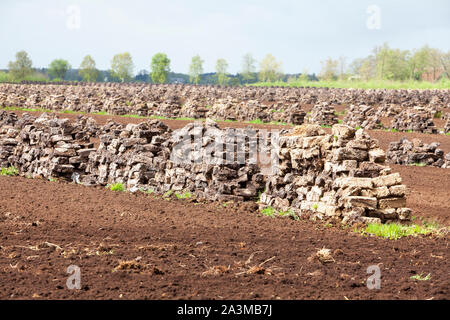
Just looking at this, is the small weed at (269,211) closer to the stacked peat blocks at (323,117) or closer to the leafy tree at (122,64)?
the stacked peat blocks at (323,117)

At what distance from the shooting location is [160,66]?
427ft

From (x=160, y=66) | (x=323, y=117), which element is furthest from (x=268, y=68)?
(x=323, y=117)

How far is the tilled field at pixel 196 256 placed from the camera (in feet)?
21.7

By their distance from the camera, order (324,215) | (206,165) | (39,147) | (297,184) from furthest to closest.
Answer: (39,147)
(206,165)
(297,184)
(324,215)

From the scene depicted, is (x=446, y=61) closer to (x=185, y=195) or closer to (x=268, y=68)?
(x=268, y=68)

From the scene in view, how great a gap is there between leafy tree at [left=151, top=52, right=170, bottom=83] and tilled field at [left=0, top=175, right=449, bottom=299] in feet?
396

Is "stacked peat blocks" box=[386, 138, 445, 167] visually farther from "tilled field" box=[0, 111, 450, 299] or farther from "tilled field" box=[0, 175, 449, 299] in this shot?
"tilled field" box=[0, 175, 449, 299]

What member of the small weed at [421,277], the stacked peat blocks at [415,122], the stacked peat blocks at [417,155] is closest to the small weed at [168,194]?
the small weed at [421,277]

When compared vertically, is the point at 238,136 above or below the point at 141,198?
above

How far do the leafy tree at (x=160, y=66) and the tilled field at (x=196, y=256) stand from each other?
12065cm

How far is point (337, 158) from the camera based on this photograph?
11.3 meters
